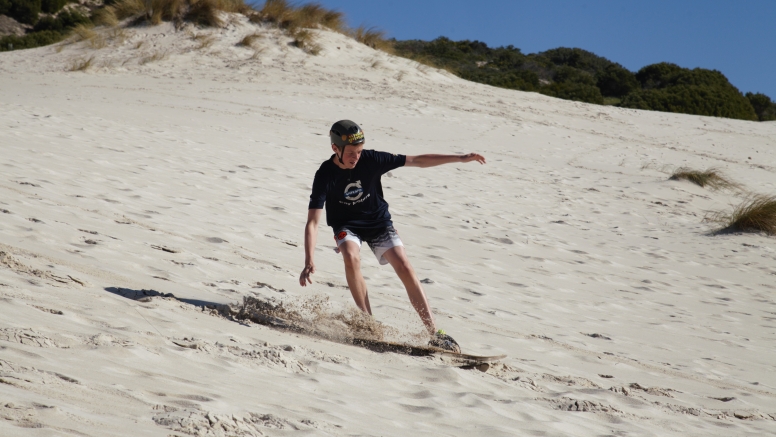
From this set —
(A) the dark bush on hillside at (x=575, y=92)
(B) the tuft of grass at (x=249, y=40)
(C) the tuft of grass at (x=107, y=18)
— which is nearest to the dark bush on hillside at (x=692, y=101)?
(A) the dark bush on hillside at (x=575, y=92)

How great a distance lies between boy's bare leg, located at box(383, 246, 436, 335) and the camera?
13.5ft

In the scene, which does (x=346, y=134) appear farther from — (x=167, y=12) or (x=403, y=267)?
(x=167, y=12)

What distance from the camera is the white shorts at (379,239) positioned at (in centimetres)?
412

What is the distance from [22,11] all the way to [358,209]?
34.4 metres

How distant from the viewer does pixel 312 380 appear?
317 centimetres

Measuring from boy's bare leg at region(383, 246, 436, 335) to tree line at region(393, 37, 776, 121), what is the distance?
16.0 metres

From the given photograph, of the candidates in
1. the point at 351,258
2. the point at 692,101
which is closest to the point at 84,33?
the point at 351,258

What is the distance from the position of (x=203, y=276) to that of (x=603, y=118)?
46.1 feet

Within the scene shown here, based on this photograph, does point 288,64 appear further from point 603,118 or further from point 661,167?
point 661,167

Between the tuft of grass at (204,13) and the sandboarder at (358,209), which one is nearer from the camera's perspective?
the sandboarder at (358,209)

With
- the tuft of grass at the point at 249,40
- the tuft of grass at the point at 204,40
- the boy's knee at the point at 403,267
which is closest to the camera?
the boy's knee at the point at 403,267

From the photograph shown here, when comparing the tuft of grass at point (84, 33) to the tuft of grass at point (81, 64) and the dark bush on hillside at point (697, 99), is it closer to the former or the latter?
the tuft of grass at point (81, 64)

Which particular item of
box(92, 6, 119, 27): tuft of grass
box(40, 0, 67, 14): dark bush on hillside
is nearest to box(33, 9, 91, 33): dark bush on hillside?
box(40, 0, 67, 14): dark bush on hillside

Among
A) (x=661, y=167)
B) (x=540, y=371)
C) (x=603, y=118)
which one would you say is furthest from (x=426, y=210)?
(x=603, y=118)
